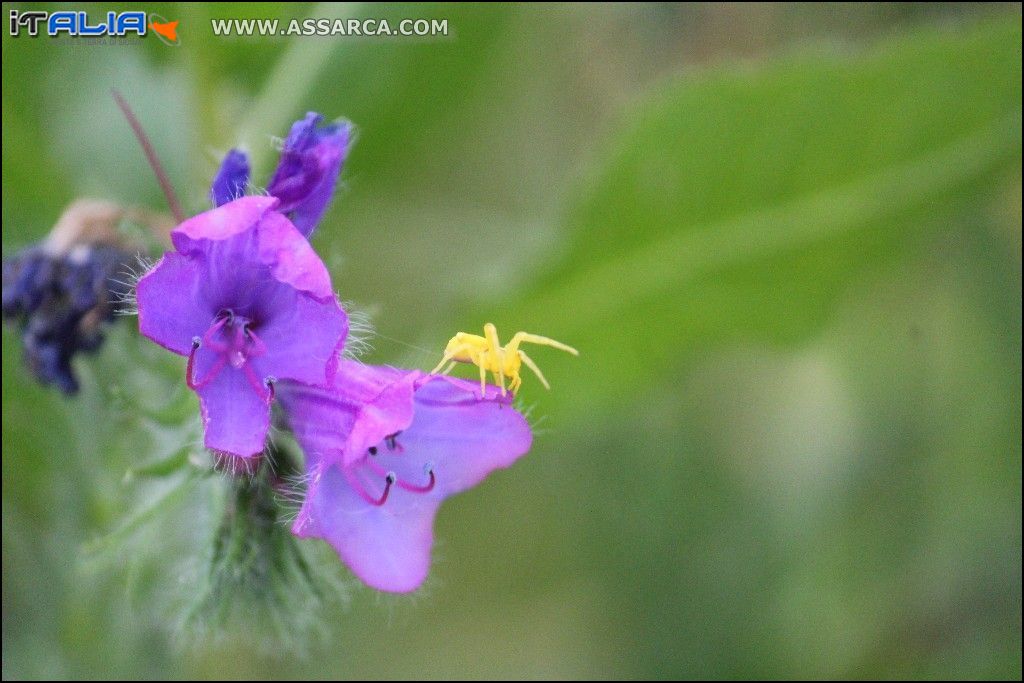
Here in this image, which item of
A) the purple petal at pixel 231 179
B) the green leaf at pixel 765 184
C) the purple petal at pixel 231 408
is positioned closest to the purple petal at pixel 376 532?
the purple petal at pixel 231 408

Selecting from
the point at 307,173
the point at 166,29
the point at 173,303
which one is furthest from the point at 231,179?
the point at 166,29

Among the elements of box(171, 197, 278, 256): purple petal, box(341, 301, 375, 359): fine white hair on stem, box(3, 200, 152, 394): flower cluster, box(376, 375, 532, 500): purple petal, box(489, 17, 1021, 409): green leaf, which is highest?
box(489, 17, 1021, 409): green leaf

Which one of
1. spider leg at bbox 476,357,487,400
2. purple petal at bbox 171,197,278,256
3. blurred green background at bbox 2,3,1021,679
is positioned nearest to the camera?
purple petal at bbox 171,197,278,256

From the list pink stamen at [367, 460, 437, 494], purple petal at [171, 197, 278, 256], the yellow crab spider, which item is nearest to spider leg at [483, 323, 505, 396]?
the yellow crab spider

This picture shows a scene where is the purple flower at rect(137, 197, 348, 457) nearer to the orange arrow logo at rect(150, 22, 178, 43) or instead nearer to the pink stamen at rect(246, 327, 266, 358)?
the pink stamen at rect(246, 327, 266, 358)

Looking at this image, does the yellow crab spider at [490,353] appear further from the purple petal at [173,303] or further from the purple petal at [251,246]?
the purple petal at [173,303]

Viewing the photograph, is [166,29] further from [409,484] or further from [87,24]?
[409,484]

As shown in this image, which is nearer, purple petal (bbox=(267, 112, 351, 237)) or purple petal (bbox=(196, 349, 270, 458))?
purple petal (bbox=(196, 349, 270, 458))

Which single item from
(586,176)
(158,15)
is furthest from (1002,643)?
(158,15)
